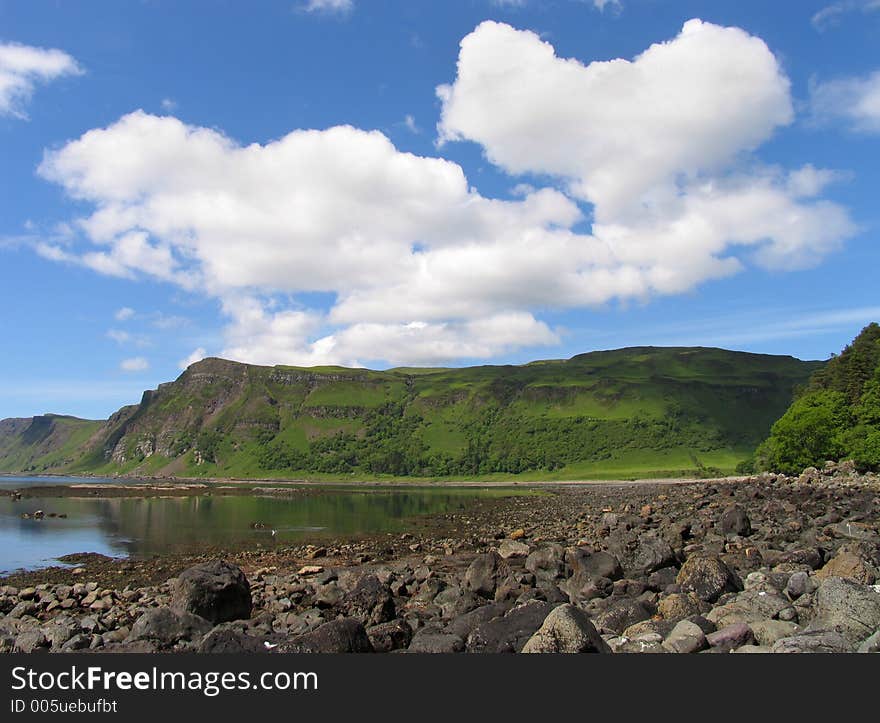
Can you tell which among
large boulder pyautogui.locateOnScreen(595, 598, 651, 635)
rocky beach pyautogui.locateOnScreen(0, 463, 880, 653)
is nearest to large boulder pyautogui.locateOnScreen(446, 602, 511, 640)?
rocky beach pyautogui.locateOnScreen(0, 463, 880, 653)

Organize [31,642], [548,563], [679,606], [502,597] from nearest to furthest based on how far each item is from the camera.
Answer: [679,606] → [31,642] → [502,597] → [548,563]

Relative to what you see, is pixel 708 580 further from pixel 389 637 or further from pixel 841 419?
pixel 841 419

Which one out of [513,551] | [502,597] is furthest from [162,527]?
[502,597]

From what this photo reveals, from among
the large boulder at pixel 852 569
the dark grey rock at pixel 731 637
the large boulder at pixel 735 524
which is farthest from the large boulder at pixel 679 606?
the large boulder at pixel 735 524

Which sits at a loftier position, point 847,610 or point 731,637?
point 847,610

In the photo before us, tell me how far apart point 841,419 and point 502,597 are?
8886 centimetres

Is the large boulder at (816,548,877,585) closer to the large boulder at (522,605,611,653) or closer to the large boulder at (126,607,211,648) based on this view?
the large boulder at (522,605,611,653)

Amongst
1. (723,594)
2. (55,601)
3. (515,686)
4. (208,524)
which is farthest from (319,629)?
(208,524)

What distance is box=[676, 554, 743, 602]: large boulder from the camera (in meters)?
20.9

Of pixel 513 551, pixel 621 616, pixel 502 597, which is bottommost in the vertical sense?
pixel 513 551

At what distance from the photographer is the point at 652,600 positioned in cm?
2062

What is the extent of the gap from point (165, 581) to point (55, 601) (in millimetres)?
7132

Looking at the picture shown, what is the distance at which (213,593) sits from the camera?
22578mm

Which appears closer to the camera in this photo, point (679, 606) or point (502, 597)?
point (679, 606)
